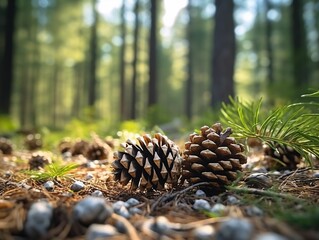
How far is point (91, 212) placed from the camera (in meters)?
1.06

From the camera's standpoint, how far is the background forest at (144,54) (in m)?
7.82

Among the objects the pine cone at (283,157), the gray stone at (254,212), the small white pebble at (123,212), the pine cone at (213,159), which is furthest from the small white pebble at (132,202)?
the pine cone at (283,157)

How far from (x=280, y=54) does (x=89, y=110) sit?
58.1 feet

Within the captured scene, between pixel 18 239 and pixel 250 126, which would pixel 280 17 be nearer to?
pixel 250 126

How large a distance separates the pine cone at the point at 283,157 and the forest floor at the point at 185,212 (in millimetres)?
363

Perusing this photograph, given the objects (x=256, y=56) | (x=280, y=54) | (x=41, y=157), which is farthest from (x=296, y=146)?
(x=256, y=56)

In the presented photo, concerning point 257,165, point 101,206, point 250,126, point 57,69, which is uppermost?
point 57,69

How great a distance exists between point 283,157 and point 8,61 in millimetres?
8966

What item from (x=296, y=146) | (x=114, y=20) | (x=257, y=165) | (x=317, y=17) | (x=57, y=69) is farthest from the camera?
(x=57, y=69)

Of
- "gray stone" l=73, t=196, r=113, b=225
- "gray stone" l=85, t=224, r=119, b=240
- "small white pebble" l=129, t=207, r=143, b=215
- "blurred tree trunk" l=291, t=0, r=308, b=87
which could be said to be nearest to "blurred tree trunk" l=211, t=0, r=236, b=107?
"blurred tree trunk" l=291, t=0, r=308, b=87

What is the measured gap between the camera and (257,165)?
243 cm

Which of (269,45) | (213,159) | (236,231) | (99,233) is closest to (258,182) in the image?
(213,159)

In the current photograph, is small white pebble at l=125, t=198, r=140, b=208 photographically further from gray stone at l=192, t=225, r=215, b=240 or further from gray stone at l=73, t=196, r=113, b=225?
gray stone at l=192, t=225, r=215, b=240

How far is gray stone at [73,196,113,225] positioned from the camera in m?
1.06
